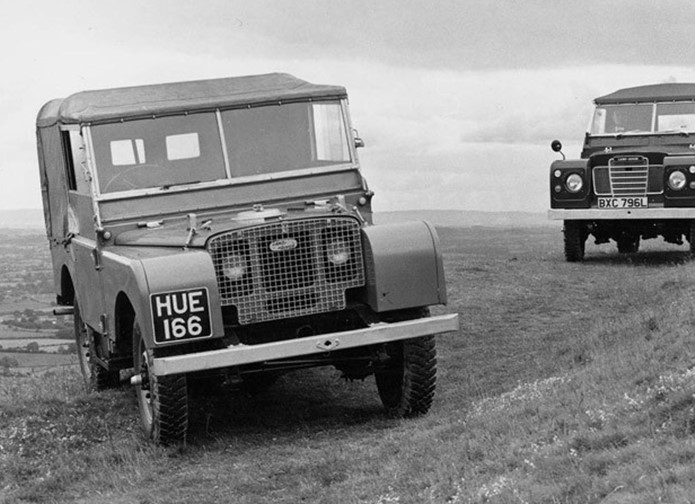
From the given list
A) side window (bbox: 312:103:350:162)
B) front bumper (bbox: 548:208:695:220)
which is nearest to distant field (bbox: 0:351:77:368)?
front bumper (bbox: 548:208:695:220)

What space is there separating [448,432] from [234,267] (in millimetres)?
1804

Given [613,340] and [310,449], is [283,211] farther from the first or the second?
[613,340]

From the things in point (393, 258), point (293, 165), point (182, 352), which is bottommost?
point (182, 352)

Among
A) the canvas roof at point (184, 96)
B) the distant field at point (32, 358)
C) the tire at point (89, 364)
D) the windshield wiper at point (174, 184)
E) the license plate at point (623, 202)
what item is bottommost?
the distant field at point (32, 358)

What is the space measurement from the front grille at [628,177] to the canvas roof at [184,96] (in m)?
7.93

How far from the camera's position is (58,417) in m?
9.03

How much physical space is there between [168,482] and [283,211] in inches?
86.4

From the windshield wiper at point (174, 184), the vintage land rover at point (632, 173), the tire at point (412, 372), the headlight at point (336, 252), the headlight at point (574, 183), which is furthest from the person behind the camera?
the headlight at point (574, 183)

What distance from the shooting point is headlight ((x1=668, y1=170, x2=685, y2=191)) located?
1560 centimetres

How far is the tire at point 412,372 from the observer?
309 inches

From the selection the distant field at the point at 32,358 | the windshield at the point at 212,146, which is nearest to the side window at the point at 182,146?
the windshield at the point at 212,146

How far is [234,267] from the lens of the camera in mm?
7465

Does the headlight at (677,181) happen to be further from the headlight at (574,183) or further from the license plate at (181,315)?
the license plate at (181,315)

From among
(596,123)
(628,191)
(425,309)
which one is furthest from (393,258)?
(596,123)
